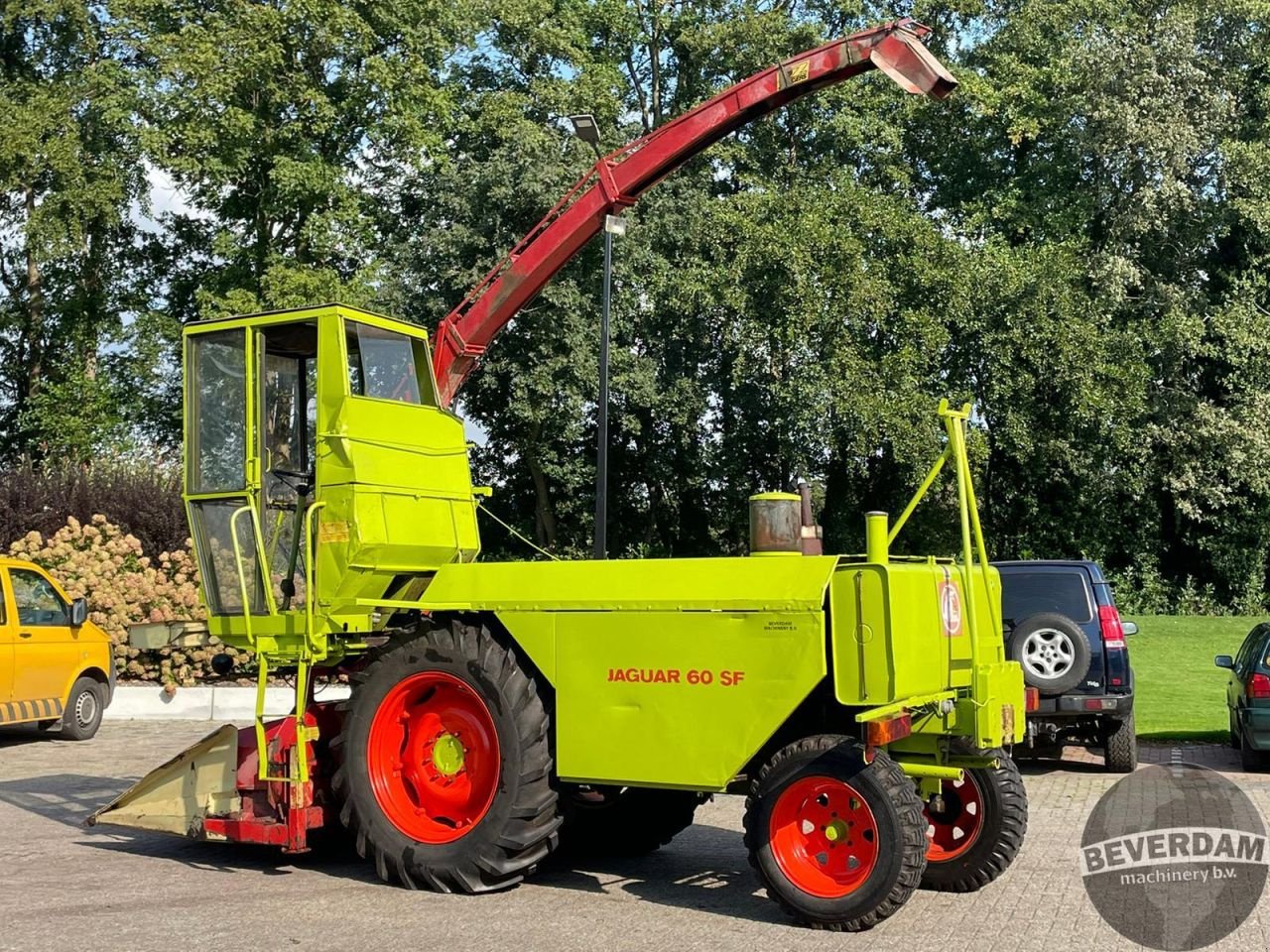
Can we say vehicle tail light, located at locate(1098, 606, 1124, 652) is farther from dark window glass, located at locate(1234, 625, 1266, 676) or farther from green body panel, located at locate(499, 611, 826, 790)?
green body panel, located at locate(499, 611, 826, 790)

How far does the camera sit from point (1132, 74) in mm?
32438

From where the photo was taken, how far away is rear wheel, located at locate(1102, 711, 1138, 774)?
1308 centimetres

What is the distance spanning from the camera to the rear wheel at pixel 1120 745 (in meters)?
13.1

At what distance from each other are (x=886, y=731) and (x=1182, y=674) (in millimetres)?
17580

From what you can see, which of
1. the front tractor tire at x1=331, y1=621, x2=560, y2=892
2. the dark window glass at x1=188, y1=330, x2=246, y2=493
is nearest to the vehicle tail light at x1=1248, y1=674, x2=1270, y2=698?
the front tractor tire at x1=331, y1=621, x2=560, y2=892

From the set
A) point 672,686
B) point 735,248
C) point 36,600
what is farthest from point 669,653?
point 735,248

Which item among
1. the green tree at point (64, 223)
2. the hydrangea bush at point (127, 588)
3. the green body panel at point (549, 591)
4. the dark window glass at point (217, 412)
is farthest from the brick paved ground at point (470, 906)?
the green tree at point (64, 223)

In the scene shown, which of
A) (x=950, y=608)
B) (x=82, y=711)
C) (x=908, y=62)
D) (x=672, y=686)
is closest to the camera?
(x=672, y=686)

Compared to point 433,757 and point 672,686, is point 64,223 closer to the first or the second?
point 433,757

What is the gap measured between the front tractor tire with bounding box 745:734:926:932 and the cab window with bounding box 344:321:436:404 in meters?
3.59

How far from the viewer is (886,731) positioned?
680 centimetres

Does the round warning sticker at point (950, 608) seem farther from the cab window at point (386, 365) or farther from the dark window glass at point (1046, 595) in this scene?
the dark window glass at point (1046, 595)

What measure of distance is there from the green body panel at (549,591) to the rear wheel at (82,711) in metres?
7.42

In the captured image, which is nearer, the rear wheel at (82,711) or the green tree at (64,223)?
the rear wheel at (82,711)
